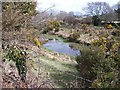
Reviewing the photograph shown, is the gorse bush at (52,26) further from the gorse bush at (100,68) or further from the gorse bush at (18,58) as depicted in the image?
the gorse bush at (18,58)

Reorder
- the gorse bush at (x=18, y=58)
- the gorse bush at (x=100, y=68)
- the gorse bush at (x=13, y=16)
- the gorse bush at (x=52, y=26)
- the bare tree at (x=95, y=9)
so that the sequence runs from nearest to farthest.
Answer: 1. the gorse bush at (x=100, y=68)
2. the gorse bush at (x=18, y=58)
3. the gorse bush at (x=13, y=16)
4. the gorse bush at (x=52, y=26)
5. the bare tree at (x=95, y=9)

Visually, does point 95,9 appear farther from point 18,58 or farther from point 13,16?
point 18,58

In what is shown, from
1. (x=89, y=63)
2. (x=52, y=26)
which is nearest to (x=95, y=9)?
(x=52, y=26)

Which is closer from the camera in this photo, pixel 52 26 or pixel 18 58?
pixel 18 58

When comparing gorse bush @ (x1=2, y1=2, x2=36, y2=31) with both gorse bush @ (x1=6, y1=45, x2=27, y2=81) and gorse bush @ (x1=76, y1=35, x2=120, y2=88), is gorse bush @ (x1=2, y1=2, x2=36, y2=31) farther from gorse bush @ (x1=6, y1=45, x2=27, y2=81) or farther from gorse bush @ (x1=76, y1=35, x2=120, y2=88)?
gorse bush @ (x1=76, y1=35, x2=120, y2=88)

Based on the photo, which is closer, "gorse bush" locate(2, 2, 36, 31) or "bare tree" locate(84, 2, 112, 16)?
"gorse bush" locate(2, 2, 36, 31)

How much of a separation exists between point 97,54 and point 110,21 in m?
21.9

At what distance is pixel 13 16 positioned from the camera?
6.00 m

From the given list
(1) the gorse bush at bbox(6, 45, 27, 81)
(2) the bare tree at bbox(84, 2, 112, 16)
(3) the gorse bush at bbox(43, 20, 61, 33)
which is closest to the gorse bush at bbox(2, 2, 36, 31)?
(1) the gorse bush at bbox(6, 45, 27, 81)

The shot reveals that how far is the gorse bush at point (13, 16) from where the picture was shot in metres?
5.93

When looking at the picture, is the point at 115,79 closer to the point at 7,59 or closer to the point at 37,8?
the point at 7,59

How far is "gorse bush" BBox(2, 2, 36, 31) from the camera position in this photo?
5932 mm

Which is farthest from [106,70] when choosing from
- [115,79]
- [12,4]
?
[12,4]

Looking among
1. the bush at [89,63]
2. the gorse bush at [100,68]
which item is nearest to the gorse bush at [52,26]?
the bush at [89,63]
